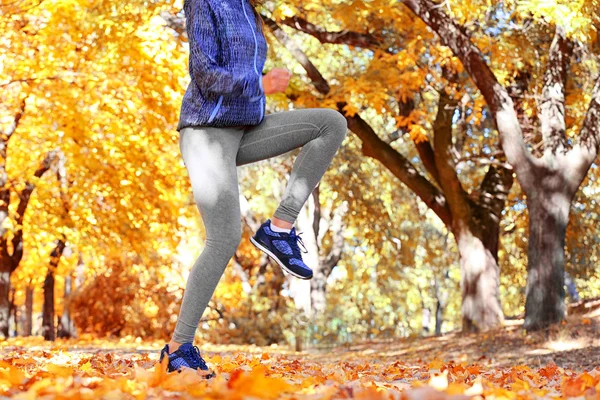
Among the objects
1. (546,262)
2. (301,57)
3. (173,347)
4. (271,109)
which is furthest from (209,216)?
(271,109)

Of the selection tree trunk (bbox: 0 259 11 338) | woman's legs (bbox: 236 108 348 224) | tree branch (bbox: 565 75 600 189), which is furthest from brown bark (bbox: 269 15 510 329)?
woman's legs (bbox: 236 108 348 224)

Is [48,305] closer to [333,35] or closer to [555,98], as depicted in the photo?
[333,35]

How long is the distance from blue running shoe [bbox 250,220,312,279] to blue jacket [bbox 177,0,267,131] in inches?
22.0

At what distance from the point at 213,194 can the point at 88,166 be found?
421 inches

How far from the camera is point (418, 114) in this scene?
13.2 meters

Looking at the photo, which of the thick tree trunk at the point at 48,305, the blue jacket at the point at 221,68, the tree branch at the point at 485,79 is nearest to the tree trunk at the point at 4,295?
the thick tree trunk at the point at 48,305

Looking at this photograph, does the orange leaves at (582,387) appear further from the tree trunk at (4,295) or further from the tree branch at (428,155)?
the tree trunk at (4,295)

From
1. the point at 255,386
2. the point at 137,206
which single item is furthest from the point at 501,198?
the point at 255,386

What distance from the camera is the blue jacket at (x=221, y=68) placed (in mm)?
3738

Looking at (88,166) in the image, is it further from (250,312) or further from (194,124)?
(194,124)

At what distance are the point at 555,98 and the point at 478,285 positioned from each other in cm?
338

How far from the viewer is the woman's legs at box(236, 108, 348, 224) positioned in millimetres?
3945

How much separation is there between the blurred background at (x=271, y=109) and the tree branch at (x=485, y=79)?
0.27m

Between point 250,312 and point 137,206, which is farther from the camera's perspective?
point 250,312
